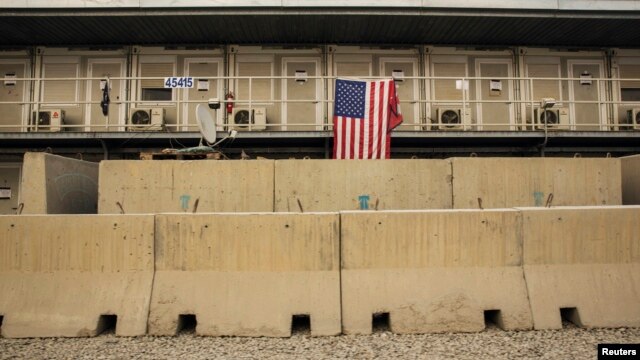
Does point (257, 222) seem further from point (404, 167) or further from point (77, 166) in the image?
point (77, 166)

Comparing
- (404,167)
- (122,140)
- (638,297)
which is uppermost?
(122,140)

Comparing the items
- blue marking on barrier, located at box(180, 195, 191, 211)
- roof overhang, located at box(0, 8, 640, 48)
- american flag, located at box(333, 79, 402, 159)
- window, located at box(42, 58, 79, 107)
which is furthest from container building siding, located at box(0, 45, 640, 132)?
blue marking on barrier, located at box(180, 195, 191, 211)

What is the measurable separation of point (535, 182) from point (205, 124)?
6796mm

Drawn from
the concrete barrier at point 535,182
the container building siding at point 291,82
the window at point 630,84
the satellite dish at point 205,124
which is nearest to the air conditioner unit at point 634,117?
the container building siding at point 291,82

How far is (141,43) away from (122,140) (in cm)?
370

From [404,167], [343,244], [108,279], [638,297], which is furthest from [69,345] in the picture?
[638,297]

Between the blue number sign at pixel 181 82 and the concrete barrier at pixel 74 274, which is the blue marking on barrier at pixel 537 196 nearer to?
the concrete barrier at pixel 74 274

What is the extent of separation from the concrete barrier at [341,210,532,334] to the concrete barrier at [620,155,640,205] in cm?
375

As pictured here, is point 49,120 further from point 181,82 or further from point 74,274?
point 74,274

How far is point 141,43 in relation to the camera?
1247 centimetres

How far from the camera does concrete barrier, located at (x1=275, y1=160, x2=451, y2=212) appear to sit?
6.53 metres

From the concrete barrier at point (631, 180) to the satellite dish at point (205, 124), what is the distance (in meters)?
8.53

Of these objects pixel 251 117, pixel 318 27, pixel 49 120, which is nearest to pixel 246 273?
pixel 251 117

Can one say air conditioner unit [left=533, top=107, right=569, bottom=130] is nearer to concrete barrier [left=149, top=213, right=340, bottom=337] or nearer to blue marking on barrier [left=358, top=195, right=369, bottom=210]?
blue marking on barrier [left=358, top=195, right=369, bottom=210]
